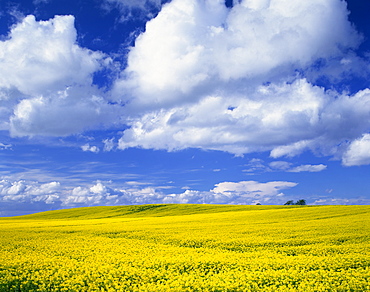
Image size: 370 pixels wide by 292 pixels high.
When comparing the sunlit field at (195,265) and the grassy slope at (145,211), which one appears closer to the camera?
the sunlit field at (195,265)

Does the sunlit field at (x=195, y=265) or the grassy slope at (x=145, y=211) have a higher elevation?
the grassy slope at (x=145, y=211)

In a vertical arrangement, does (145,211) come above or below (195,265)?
above

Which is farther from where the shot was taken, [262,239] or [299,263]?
[262,239]

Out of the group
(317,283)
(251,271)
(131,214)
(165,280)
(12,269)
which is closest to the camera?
(317,283)

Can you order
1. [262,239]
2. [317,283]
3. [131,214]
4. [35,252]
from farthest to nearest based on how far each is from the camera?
[131,214] < [262,239] < [35,252] < [317,283]

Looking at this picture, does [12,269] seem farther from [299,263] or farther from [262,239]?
[262,239]

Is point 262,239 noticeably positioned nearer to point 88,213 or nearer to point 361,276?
point 361,276

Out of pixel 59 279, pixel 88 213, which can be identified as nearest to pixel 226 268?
pixel 59 279

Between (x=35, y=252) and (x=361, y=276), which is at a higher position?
(x=35, y=252)

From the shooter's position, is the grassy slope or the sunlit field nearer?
the sunlit field

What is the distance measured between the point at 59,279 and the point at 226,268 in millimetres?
7037

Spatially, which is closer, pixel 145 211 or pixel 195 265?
pixel 195 265

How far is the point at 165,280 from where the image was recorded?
11414 mm

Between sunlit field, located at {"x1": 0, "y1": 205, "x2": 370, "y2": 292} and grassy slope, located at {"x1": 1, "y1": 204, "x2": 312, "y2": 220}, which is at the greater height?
grassy slope, located at {"x1": 1, "y1": 204, "x2": 312, "y2": 220}
